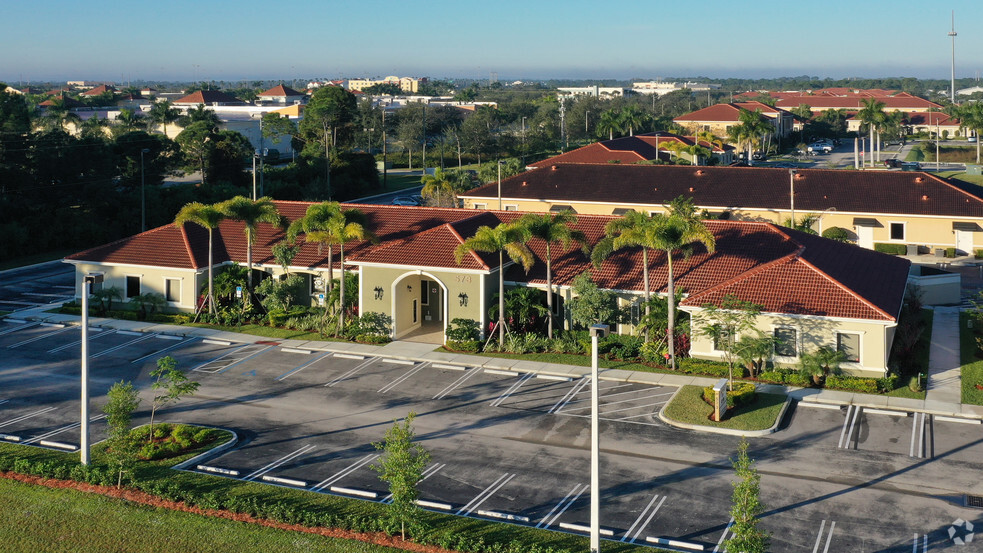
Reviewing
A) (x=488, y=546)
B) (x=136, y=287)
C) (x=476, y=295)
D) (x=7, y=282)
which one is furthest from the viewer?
(x=7, y=282)

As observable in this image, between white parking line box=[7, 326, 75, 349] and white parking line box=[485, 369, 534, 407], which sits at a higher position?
white parking line box=[7, 326, 75, 349]

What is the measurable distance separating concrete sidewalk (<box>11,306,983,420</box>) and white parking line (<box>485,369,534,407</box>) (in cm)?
56

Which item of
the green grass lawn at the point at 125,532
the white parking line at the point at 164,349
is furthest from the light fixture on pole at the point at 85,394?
the white parking line at the point at 164,349

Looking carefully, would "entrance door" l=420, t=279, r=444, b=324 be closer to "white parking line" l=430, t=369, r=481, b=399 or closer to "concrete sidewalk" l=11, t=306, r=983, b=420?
"concrete sidewalk" l=11, t=306, r=983, b=420

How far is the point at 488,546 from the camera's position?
70.1 feet

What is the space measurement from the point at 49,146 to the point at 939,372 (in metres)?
59.5

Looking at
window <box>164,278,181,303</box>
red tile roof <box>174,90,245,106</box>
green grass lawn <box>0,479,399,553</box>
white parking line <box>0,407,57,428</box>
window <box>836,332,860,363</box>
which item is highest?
red tile roof <box>174,90,245,106</box>

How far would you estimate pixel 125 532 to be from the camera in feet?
73.5

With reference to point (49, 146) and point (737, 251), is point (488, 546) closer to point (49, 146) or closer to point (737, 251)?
point (737, 251)

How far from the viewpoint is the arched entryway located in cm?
4081

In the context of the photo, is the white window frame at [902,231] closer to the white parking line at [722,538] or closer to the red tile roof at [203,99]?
the white parking line at [722,538]

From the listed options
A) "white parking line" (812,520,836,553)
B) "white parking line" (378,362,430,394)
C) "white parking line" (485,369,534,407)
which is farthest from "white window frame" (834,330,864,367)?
"white parking line" (378,362,430,394)

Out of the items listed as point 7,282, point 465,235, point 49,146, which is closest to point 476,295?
point 465,235

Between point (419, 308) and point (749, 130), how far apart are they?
8033cm
